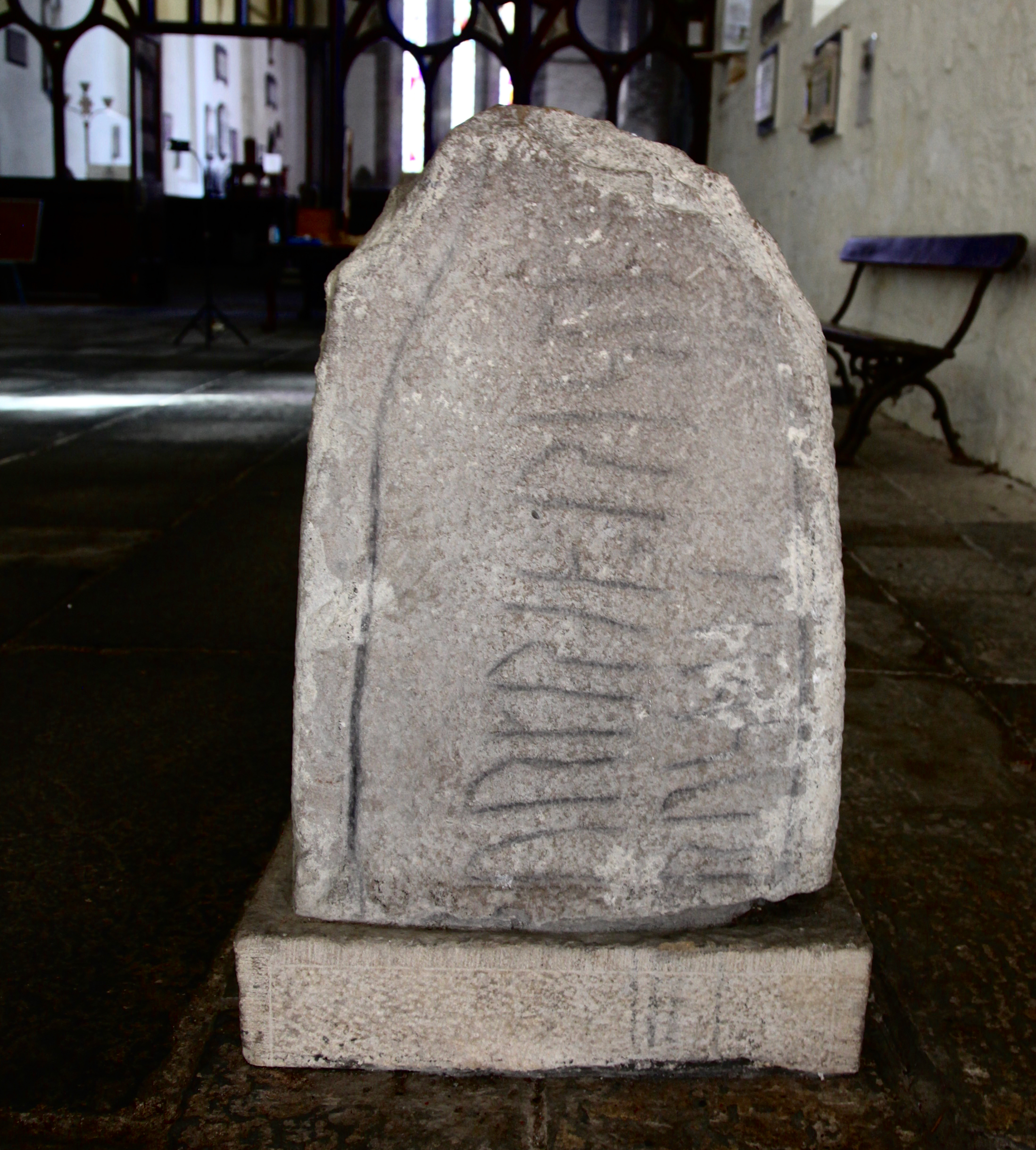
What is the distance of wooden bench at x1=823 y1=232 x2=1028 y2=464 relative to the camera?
3971 mm

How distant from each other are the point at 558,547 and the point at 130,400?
4.95m

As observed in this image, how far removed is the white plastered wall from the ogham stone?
3.25 meters

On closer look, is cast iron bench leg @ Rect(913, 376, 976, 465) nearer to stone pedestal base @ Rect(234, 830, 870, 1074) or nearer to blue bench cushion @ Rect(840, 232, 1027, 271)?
blue bench cushion @ Rect(840, 232, 1027, 271)

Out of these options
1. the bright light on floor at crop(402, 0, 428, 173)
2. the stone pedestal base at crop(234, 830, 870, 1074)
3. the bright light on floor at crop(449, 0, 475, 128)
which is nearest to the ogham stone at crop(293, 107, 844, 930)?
the stone pedestal base at crop(234, 830, 870, 1074)

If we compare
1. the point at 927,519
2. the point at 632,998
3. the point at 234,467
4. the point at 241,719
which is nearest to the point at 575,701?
the point at 632,998

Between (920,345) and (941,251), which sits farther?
(941,251)

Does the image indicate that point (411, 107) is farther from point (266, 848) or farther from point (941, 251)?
point (266, 848)

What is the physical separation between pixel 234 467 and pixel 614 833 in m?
3.27

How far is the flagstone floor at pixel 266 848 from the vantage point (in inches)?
42.4

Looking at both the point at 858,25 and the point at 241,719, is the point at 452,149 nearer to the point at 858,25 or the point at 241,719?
the point at 241,719

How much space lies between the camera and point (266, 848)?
5.12ft

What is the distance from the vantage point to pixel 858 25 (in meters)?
5.83

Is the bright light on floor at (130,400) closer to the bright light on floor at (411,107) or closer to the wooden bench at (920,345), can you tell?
the wooden bench at (920,345)

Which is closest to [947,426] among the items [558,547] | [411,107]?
[558,547]
